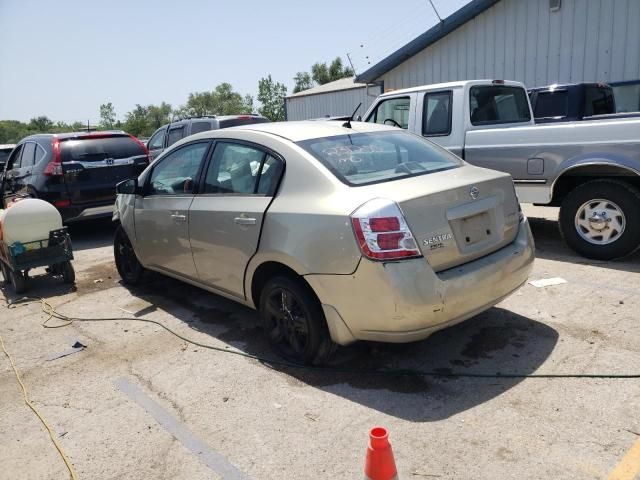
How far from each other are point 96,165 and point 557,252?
7.00m

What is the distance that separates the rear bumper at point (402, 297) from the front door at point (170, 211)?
1711 millimetres

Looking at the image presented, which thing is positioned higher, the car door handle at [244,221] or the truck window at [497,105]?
the truck window at [497,105]

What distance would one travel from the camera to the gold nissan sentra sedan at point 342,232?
3119 millimetres

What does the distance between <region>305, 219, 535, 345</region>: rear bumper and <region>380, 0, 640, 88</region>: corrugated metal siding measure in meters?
10.6

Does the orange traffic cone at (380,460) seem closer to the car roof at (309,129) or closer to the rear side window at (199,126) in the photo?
the car roof at (309,129)

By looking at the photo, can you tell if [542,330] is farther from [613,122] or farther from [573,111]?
[573,111]

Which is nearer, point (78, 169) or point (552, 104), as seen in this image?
point (78, 169)

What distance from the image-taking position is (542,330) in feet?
13.4

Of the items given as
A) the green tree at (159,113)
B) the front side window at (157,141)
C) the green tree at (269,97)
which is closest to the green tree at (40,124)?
the green tree at (159,113)

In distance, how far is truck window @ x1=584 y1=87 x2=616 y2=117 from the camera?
839cm

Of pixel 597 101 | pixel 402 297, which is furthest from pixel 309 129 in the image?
pixel 597 101

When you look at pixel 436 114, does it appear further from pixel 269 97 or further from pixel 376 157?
pixel 269 97

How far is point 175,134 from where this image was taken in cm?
1271

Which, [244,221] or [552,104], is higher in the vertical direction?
[552,104]
